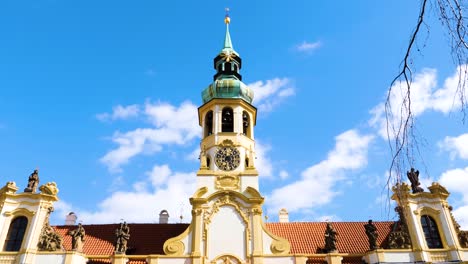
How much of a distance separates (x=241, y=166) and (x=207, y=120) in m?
4.85

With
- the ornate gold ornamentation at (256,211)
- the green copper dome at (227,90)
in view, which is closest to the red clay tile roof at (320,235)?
the ornate gold ornamentation at (256,211)

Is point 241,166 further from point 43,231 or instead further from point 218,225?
point 43,231

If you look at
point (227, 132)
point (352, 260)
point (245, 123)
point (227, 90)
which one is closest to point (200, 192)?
point (227, 132)

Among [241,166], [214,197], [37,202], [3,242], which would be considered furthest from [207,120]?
[3,242]

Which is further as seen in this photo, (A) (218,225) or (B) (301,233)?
(B) (301,233)

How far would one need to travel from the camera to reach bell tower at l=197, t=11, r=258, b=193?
Answer: 24469 millimetres

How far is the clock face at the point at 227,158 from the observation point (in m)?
25.2

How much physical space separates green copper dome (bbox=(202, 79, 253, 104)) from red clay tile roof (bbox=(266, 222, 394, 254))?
9.73m

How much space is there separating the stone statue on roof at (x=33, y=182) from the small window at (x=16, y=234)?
6.01 feet

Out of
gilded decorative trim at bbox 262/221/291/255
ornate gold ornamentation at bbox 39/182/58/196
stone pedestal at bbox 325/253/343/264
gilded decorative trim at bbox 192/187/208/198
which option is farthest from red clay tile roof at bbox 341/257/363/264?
ornate gold ornamentation at bbox 39/182/58/196

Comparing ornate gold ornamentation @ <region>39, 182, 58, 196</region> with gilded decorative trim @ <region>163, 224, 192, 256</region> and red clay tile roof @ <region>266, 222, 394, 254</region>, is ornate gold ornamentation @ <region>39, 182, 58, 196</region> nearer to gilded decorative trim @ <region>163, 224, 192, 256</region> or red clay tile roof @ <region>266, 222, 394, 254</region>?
gilded decorative trim @ <region>163, 224, 192, 256</region>

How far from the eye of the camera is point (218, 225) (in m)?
22.6

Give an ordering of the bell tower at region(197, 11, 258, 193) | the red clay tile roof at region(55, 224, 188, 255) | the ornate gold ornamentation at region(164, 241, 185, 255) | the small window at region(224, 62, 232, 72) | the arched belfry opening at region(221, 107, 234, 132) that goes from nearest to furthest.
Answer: the ornate gold ornamentation at region(164, 241, 185, 255) → the red clay tile roof at region(55, 224, 188, 255) → the bell tower at region(197, 11, 258, 193) → the arched belfry opening at region(221, 107, 234, 132) → the small window at region(224, 62, 232, 72)

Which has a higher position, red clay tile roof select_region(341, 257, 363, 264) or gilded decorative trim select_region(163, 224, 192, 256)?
gilded decorative trim select_region(163, 224, 192, 256)
